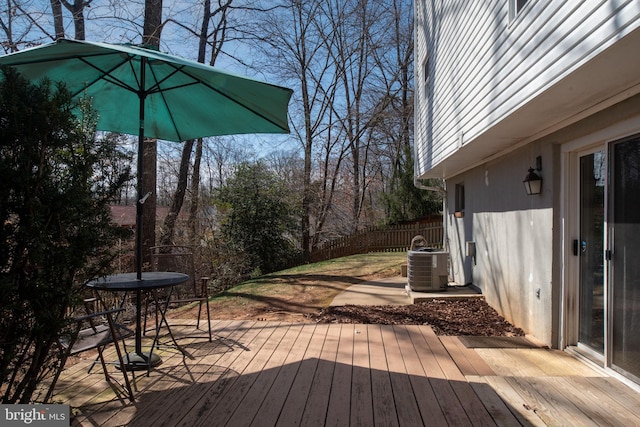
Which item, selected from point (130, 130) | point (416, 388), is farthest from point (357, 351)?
point (130, 130)

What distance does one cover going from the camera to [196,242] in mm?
11547

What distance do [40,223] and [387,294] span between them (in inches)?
214

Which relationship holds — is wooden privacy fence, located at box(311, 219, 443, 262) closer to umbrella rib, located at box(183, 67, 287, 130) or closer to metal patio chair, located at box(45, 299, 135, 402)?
umbrella rib, located at box(183, 67, 287, 130)

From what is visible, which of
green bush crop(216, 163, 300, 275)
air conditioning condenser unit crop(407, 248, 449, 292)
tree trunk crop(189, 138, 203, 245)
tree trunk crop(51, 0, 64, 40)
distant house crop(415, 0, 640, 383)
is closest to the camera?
distant house crop(415, 0, 640, 383)

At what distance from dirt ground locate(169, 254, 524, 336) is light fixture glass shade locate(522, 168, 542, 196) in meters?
1.61

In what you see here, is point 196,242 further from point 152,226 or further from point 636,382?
point 636,382

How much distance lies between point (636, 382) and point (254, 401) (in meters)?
2.61

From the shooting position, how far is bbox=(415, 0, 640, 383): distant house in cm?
259

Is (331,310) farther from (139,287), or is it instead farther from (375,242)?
(375,242)

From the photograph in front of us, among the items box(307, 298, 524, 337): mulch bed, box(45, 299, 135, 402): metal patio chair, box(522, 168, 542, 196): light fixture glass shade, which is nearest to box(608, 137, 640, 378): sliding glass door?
box(522, 168, 542, 196): light fixture glass shade

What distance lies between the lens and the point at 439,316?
16.4ft

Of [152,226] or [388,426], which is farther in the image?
[152,226]

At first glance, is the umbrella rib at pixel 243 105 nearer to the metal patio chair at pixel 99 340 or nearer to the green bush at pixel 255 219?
the metal patio chair at pixel 99 340

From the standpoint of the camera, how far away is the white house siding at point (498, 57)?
91.5 inches
